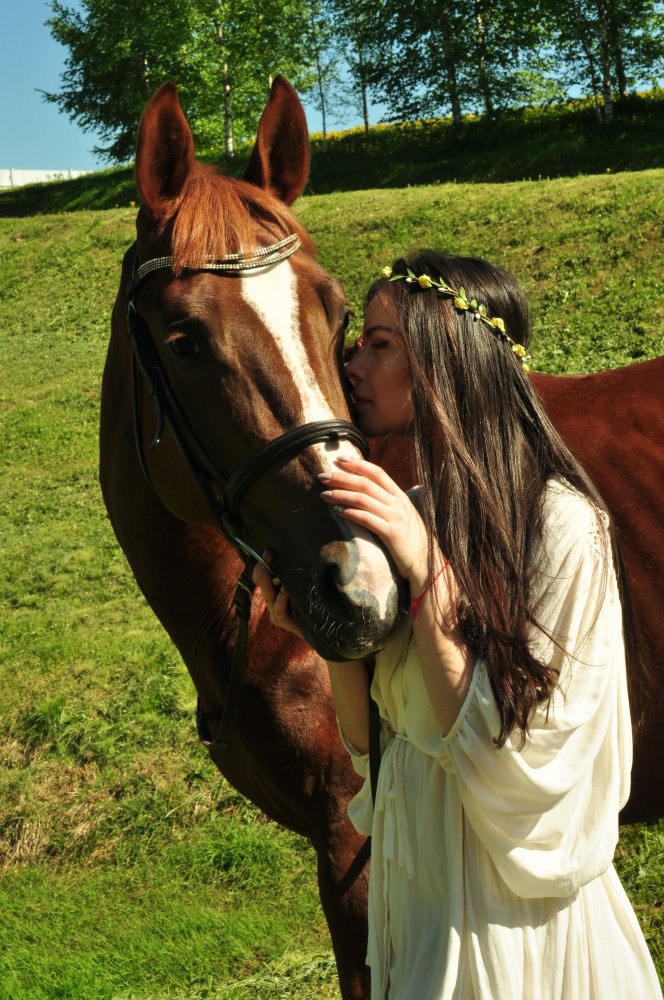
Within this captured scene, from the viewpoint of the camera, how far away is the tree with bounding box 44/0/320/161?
1113 inches

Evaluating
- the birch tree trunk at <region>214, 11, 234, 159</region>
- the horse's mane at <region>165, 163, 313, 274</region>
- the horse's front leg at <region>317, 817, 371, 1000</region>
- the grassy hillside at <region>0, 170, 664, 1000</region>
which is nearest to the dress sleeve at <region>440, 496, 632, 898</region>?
the horse's front leg at <region>317, 817, 371, 1000</region>

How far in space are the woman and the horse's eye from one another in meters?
0.51

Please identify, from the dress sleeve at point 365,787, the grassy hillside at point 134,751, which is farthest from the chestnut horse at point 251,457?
the grassy hillside at point 134,751

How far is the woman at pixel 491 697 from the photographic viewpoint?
150 cm

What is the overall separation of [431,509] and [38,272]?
59.0 ft

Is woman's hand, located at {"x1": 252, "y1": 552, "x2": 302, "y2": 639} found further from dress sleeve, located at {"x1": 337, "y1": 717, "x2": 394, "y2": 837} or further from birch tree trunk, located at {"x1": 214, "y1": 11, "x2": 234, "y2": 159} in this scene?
birch tree trunk, located at {"x1": 214, "y1": 11, "x2": 234, "y2": 159}

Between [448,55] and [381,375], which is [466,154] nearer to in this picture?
[448,55]

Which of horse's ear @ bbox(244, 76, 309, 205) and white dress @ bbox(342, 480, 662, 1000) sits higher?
horse's ear @ bbox(244, 76, 309, 205)

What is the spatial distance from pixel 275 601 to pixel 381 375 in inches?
20.9

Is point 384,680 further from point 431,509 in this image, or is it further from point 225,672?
point 225,672

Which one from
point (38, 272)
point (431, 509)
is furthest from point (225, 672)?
point (38, 272)

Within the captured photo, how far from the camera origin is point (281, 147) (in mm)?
2387

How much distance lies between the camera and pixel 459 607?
156cm

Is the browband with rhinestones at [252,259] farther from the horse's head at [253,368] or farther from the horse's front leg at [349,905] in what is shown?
the horse's front leg at [349,905]
